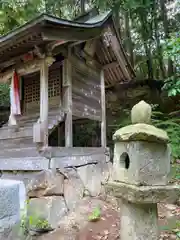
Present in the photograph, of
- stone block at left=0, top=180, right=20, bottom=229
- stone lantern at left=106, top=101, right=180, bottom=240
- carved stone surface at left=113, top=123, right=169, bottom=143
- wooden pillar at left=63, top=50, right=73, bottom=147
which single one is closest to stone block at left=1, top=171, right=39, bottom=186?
wooden pillar at left=63, top=50, right=73, bottom=147

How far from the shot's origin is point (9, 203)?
1439 mm

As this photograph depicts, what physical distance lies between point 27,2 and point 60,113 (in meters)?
8.43

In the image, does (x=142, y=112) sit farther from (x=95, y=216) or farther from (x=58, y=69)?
(x=58, y=69)

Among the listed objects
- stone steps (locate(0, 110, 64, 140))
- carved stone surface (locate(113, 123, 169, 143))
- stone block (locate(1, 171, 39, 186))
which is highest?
stone steps (locate(0, 110, 64, 140))

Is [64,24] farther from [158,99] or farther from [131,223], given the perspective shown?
[158,99]

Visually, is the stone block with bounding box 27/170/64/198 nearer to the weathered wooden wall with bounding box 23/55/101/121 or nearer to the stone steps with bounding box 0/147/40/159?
the stone steps with bounding box 0/147/40/159

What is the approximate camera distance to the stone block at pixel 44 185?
209 inches

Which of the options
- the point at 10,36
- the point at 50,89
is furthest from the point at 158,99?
the point at 10,36

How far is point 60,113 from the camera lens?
6.32 metres

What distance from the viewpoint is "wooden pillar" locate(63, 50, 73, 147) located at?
6.20m

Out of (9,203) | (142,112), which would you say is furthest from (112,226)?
(9,203)

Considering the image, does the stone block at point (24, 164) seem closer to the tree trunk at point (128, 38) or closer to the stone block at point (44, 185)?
the stone block at point (44, 185)

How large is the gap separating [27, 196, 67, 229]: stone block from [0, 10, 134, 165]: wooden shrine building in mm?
1269

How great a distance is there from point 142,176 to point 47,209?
2.97m
